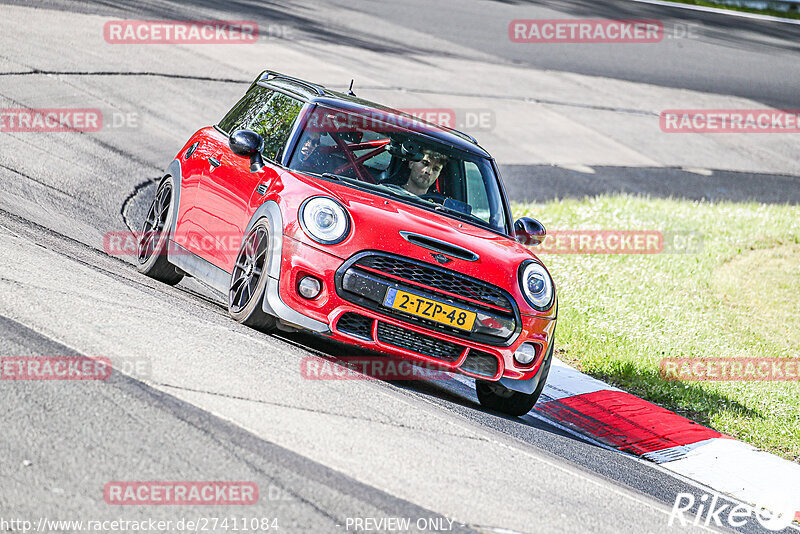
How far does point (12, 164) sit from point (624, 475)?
255 inches

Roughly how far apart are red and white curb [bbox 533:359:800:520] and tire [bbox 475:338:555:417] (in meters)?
0.65

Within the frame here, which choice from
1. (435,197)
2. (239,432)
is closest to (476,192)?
(435,197)

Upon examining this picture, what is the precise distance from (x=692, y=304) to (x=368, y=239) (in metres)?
5.72

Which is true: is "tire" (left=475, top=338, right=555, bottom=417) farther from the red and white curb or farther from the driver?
the driver

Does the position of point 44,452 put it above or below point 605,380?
above

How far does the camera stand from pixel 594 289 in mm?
10898

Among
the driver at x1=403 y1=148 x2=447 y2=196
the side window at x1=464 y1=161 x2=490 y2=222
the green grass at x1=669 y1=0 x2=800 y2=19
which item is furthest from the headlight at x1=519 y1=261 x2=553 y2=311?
the green grass at x1=669 y1=0 x2=800 y2=19

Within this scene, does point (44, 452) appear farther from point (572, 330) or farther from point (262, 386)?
point (572, 330)

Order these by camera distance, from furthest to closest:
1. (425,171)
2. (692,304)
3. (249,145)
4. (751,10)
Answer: (751,10)
(692,304)
(425,171)
(249,145)

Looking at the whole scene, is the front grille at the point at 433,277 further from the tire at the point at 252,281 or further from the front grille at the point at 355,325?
the tire at the point at 252,281

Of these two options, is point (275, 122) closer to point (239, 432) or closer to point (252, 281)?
point (252, 281)

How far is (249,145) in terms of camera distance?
7.06 meters

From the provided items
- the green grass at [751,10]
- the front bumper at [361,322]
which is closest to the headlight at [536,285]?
the front bumper at [361,322]

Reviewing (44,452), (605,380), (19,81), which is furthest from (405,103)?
(44,452)
